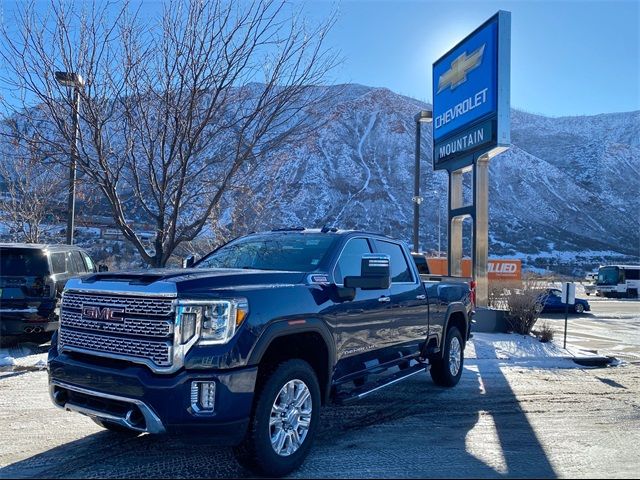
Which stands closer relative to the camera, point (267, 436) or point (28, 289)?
point (267, 436)

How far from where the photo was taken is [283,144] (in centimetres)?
980

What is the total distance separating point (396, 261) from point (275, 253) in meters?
1.61

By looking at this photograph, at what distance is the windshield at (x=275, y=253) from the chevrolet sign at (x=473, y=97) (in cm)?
765

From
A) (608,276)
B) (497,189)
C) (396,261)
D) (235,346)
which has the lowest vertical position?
(608,276)

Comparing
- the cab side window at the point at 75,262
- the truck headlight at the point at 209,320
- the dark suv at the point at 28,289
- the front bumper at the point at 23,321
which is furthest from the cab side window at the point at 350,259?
the cab side window at the point at 75,262

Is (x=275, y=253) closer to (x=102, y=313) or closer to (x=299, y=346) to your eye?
(x=299, y=346)

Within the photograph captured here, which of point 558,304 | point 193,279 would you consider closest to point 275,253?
point 193,279

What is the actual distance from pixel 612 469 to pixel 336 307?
101 inches

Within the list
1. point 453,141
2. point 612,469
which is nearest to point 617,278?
point 453,141

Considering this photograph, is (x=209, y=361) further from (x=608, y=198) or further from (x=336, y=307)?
(x=608, y=198)

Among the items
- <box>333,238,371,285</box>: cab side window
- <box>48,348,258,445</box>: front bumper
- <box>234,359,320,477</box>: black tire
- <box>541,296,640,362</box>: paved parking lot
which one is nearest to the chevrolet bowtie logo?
<box>541,296,640,362</box>: paved parking lot

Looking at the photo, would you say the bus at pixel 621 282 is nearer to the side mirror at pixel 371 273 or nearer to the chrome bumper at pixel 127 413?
the side mirror at pixel 371 273

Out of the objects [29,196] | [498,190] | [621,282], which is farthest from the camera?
[498,190]

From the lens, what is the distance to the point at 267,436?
387 centimetres
